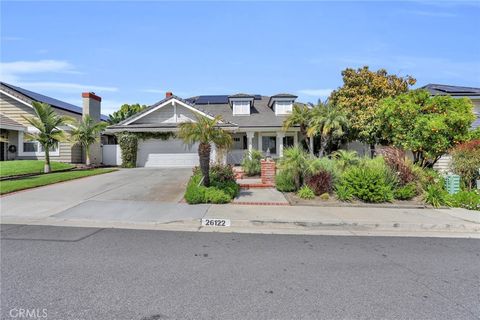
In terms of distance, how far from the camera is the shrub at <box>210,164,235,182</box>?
11.0 meters

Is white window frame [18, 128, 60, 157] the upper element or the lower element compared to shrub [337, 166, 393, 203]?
upper

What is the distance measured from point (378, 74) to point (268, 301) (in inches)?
782

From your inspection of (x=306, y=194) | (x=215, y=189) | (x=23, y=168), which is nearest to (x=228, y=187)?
(x=215, y=189)

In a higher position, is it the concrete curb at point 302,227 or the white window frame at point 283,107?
the white window frame at point 283,107

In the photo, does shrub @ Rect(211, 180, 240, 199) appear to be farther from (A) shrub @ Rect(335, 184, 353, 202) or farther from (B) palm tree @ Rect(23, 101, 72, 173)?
(B) palm tree @ Rect(23, 101, 72, 173)

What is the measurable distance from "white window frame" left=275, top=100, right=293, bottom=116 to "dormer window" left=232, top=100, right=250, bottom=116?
7.85 ft

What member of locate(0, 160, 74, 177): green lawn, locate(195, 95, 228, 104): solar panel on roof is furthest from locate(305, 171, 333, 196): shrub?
locate(195, 95, 228, 104): solar panel on roof

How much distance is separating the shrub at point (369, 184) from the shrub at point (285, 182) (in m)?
1.92

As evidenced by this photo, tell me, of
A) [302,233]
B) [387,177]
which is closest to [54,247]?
[302,233]

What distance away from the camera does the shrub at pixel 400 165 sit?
1062 cm

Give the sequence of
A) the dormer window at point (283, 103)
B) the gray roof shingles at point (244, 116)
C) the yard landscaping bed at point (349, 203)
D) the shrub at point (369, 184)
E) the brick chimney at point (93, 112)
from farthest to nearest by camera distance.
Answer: the dormer window at point (283, 103) → the brick chimney at point (93, 112) → the gray roof shingles at point (244, 116) → the shrub at point (369, 184) → the yard landscaping bed at point (349, 203)

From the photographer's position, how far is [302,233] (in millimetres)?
6688

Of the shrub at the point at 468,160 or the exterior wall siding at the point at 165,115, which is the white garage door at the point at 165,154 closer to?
the exterior wall siding at the point at 165,115

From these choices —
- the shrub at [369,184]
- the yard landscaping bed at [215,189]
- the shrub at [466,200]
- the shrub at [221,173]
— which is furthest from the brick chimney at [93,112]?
the shrub at [466,200]
